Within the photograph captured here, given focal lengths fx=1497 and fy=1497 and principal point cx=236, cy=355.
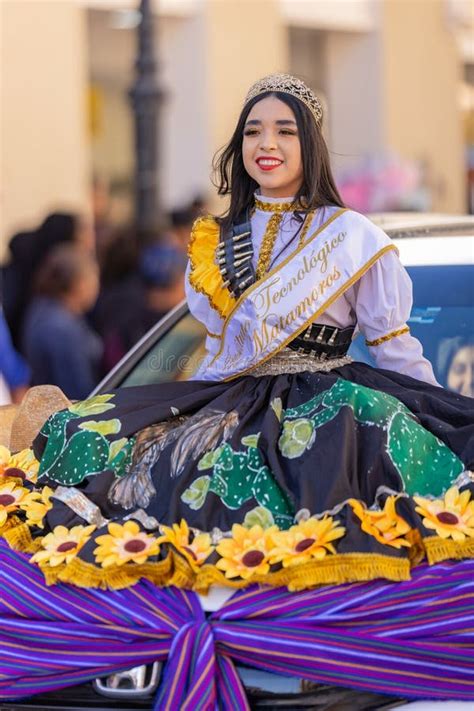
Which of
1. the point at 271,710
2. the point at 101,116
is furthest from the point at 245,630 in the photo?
the point at 101,116

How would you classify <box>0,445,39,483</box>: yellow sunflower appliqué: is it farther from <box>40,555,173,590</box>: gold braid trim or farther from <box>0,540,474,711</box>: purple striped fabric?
<box>0,540,474,711</box>: purple striped fabric

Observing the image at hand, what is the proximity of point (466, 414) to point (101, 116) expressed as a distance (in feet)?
36.3

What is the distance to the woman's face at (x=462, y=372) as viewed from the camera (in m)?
4.52

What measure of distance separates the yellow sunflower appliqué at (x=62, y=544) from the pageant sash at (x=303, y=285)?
2.06 feet

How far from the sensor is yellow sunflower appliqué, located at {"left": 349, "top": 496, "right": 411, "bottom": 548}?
3.17 meters

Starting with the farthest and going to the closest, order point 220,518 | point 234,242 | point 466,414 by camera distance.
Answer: point 234,242, point 466,414, point 220,518

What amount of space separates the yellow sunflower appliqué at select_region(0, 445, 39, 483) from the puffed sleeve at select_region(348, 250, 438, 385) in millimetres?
898

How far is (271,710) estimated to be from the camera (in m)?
3.10

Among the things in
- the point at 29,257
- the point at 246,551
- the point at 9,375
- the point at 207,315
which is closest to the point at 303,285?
the point at 207,315

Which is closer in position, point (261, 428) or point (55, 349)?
point (261, 428)

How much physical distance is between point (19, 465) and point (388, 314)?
3.26ft

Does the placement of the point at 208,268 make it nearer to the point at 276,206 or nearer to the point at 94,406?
the point at 276,206

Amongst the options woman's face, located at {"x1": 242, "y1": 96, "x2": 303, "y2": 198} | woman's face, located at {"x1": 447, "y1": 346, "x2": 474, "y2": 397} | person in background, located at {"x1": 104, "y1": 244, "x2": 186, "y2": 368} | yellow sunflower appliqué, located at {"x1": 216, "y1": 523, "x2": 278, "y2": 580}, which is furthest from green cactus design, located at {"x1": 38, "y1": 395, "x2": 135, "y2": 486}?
person in background, located at {"x1": 104, "y1": 244, "x2": 186, "y2": 368}

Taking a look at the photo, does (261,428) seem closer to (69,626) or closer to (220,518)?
(220,518)
